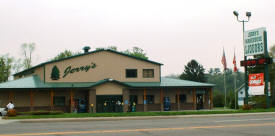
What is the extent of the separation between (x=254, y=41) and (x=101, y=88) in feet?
56.0

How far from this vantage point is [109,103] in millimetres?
42406

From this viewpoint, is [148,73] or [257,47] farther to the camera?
[148,73]

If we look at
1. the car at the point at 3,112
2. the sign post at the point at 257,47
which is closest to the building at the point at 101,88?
the car at the point at 3,112

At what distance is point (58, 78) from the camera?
4306 cm

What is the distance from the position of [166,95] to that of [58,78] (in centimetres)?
1323

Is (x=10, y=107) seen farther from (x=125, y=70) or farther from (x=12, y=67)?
(x=12, y=67)

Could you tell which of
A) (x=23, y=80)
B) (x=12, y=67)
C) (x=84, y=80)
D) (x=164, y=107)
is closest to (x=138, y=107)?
(x=164, y=107)

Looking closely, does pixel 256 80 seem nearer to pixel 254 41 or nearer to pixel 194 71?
pixel 254 41

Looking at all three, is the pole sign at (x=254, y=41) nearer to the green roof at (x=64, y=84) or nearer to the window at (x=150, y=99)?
the green roof at (x=64, y=84)

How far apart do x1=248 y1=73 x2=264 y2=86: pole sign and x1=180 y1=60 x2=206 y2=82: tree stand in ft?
152

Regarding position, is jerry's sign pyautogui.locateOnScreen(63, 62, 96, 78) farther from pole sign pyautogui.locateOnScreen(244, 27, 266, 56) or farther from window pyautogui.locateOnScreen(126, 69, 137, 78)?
pole sign pyautogui.locateOnScreen(244, 27, 266, 56)

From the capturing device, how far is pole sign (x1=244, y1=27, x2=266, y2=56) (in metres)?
36.1

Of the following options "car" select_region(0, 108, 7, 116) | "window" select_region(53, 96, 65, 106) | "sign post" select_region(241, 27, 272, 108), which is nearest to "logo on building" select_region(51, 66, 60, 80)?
"window" select_region(53, 96, 65, 106)

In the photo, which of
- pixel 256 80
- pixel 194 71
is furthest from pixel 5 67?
pixel 256 80
